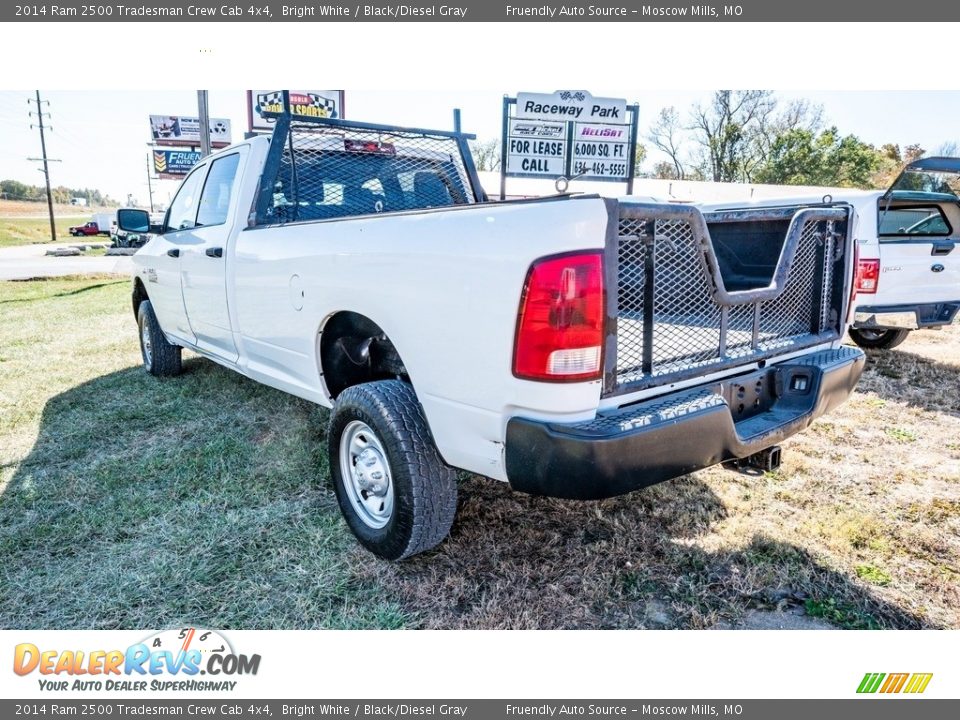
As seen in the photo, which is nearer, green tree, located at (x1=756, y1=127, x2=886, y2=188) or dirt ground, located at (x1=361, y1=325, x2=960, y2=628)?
dirt ground, located at (x1=361, y1=325, x2=960, y2=628)

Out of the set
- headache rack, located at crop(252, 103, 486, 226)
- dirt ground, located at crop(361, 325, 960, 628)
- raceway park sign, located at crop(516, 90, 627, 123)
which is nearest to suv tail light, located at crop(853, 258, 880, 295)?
dirt ground, located at crop(361, 325, 960, 628)

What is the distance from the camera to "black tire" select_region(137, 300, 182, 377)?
18.2ft

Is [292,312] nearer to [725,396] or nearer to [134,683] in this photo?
[134,683]

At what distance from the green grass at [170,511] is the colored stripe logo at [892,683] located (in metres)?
1.60

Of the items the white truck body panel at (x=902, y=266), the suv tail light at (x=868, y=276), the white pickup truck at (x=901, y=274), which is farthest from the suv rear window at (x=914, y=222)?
the suv tail light at (x=868, y=276)

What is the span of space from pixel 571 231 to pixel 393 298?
0.82m

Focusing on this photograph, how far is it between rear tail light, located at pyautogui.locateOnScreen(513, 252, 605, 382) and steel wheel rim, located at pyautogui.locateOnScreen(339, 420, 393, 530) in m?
0.93

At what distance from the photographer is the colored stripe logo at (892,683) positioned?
208 cm

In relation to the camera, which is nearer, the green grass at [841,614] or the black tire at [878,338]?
the green grass at [841,614]

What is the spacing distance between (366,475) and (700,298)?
161 cm

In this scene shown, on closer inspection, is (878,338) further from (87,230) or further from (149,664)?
(87,230)

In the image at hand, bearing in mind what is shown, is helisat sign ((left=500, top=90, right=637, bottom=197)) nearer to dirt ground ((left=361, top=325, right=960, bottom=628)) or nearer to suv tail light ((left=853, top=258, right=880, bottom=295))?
suv tail light ((left=853, top=258, right=880, bottom=295))

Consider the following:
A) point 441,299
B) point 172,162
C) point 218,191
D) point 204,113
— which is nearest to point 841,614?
point 441,299

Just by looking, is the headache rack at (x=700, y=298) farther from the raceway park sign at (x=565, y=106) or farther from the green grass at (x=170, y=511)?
the raceway park sign at (x=565, y=106)
